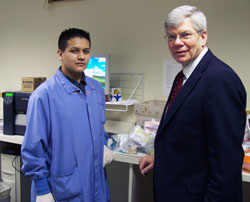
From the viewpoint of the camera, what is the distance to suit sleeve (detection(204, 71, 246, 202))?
797mm

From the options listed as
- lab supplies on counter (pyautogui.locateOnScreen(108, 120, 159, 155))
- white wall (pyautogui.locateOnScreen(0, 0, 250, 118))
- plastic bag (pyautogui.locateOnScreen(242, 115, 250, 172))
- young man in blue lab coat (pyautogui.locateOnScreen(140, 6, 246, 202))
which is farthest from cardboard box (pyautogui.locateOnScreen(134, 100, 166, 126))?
young man in blue lab coat (pyautogui.locateOnScreen(140, 6, 246, 202))

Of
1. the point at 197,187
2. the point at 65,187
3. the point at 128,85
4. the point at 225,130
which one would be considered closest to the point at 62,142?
the point at 65,187

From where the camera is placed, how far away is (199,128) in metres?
0.87

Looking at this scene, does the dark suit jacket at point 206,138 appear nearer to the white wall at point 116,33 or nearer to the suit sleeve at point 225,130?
the suit sleeve at point 225,130

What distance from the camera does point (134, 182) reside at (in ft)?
5.27

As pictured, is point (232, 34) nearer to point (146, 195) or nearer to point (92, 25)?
point (92, 25)

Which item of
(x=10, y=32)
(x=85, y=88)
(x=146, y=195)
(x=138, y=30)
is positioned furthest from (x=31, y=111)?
(x=10, y=32)

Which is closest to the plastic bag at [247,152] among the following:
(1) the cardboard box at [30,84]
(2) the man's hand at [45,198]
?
(2) the man's hand at [45,198]

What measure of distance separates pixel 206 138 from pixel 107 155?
747mm

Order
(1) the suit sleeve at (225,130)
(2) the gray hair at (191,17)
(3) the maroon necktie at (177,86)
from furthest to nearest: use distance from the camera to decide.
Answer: (3) the maroon necktie at (177,86), (2) the gray hair at (191,17), (1) the suit sleeve at (225,130)

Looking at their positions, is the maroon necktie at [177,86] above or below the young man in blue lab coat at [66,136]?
above

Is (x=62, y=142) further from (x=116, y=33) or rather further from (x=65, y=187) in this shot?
(x=116, y=33)

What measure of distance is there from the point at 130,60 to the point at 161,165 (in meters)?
1.35

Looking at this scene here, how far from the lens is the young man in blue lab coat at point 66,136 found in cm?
115
